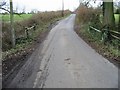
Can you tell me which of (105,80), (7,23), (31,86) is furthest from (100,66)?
(7,23)

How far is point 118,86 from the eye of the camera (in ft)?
27.4

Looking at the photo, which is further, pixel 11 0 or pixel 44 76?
pixel 11 0

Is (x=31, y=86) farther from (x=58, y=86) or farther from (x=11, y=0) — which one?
(x=11, y=0)

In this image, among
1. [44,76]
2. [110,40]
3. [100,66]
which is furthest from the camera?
[110,40]

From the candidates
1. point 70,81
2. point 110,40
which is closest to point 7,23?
point 110,40

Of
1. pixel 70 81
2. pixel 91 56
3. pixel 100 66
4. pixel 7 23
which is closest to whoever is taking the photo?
pixel 70 81

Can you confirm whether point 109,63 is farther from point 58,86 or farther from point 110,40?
point 110,40

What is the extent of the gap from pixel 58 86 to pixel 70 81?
0.72 meters

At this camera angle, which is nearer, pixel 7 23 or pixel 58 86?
pixel 58 86

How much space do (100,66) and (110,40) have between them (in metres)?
6.64

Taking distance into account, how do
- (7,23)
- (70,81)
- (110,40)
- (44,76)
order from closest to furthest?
(70,81), (44,76), (110,40), (7,23)

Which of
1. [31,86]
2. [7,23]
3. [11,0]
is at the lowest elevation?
[31,86]

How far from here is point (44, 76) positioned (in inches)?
389

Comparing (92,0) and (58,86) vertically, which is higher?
(92,0)
